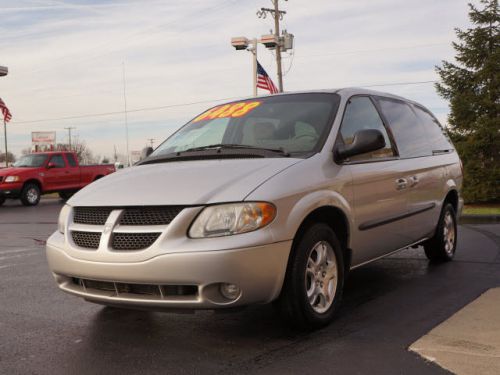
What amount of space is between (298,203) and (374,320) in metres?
1.15

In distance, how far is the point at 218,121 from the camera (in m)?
5.30

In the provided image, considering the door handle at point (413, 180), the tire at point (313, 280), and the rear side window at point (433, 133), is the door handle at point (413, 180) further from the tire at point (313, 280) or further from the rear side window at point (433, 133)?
the tire at point (313, 280)

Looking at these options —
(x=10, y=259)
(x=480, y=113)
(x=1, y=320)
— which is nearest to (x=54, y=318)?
(x=1, y=320)

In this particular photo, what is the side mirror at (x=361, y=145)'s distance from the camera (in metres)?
4.39

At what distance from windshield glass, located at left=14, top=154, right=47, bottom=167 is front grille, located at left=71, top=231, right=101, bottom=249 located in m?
17.9

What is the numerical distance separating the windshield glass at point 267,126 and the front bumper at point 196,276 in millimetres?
1090

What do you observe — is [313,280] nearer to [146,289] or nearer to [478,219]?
[146,289]

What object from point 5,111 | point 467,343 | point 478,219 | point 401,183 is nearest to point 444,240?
point 401,183

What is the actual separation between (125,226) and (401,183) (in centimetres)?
261

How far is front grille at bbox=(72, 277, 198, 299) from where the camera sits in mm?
3576

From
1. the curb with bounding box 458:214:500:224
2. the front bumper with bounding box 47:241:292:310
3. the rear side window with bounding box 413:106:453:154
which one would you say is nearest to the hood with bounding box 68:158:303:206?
the front bumper with bounding box 47:241:292:310

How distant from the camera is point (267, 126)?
4.84 meters

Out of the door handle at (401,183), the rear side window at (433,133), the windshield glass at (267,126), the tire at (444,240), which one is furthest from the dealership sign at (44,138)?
the door handle at (401,183)

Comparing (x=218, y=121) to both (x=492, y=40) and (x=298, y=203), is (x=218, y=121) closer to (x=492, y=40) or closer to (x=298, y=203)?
(x=298, y=203)
